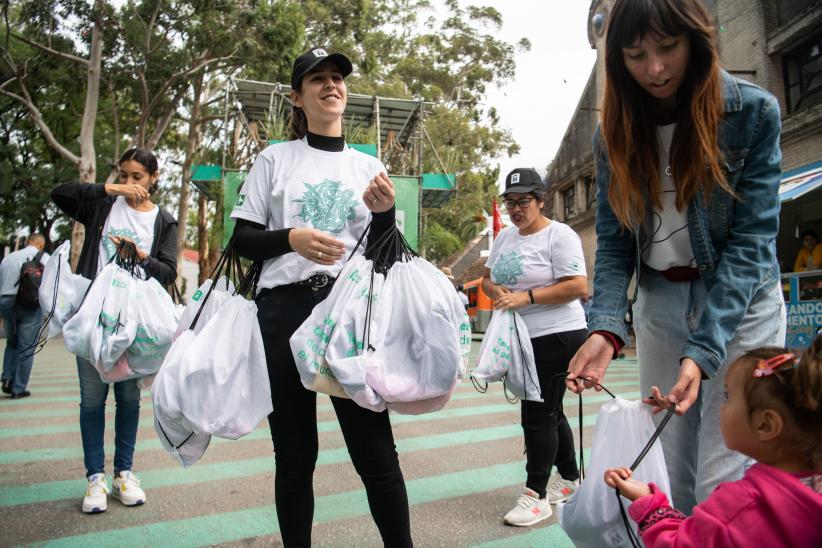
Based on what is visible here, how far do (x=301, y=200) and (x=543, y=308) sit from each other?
188 cm

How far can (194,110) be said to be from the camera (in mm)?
20609

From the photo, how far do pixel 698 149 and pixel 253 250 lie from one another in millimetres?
1468

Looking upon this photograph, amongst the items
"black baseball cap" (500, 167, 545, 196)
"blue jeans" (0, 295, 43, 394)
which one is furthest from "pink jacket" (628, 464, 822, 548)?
"blue jeans" (0, 295, 43, 394)

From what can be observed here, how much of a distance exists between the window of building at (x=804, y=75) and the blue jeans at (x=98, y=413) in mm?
13748

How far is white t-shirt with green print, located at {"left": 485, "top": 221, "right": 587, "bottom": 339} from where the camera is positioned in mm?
3549

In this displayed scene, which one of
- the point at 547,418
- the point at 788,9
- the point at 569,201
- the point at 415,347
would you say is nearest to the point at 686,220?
the point at 415,347

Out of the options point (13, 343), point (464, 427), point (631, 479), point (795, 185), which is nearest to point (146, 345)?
point (631, 479)

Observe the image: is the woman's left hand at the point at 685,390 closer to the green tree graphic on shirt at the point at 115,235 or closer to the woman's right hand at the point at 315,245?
the woman's right hand at the point at 315,245

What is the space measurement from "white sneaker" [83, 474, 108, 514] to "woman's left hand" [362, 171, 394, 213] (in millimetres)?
2416

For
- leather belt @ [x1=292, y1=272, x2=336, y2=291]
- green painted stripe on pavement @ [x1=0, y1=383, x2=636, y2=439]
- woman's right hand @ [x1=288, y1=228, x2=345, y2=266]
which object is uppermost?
woman's right hand @ [x1=288, y1=228, x2=345, y2=266]

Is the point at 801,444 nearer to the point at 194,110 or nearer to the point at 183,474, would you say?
the point at 183,474

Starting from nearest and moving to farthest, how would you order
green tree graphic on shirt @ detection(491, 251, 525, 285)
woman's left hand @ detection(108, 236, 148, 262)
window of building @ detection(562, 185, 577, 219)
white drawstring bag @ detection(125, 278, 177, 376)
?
white drawstring bag @ detection(125, 278, 177, 376)
woman's left hand @ detection(108, 236, 148, 262)
green tree graphic on shirt @ detection(491, 251, 525, 285)
window of building @ detection(562, 185, 577, 219)

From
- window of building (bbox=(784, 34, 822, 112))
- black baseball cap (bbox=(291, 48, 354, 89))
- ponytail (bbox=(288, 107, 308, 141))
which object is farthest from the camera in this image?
window of building (bbox=(784, 34, 822, 112))

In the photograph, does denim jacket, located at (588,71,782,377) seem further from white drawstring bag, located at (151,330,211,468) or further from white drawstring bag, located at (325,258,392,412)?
white drawstring bag, located at (151,330,211,468)
